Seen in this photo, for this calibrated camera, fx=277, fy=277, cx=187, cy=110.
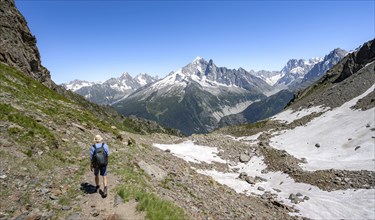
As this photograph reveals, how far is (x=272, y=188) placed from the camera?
111ft

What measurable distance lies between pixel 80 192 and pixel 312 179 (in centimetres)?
2942

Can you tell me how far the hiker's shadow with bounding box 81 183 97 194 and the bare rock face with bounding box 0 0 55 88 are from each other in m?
52.8

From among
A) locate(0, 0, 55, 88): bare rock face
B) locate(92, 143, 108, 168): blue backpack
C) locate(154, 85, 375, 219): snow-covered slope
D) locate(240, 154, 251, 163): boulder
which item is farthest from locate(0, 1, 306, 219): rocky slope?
locate(0, 0, 55, 88): bare rock face

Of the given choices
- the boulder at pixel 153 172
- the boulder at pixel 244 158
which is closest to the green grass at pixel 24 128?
the boulder at pixel 153 172

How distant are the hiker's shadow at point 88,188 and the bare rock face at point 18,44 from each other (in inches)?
2079

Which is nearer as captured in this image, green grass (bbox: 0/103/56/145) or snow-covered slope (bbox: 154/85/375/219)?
green grass (bbox: 0/103/56/145)

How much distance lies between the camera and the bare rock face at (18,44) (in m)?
60.0

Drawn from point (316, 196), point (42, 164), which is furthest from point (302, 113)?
point (42, 164)

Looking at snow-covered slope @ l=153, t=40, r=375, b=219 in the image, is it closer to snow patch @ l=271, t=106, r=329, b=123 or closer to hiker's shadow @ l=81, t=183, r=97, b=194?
snow patch @ l=271, t=106, r=329, b=123

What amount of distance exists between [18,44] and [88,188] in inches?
2501

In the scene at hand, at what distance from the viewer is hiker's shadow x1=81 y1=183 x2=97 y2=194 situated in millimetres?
14945

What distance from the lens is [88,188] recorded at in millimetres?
15352

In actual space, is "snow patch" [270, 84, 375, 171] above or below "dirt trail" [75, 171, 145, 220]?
below

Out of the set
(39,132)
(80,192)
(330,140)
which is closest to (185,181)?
(80,192)
